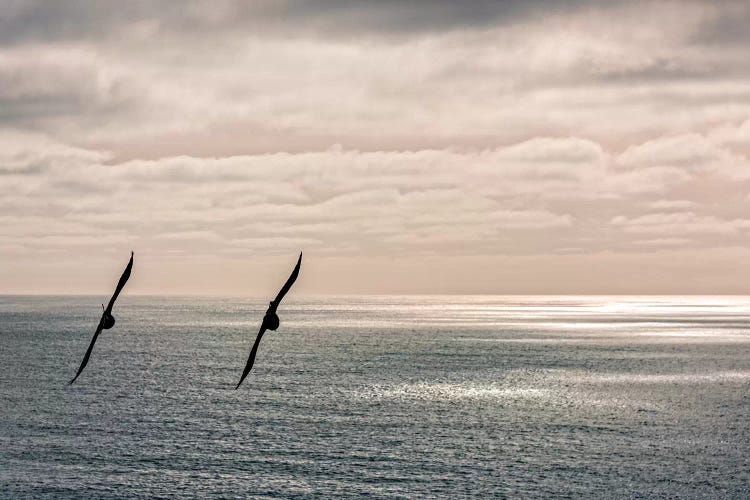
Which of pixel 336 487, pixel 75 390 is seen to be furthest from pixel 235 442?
pixel 75 390

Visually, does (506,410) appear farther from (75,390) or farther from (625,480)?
(75,390)

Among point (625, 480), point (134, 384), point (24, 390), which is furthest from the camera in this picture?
point (134, 384)

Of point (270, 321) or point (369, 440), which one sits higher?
point (270, 321)

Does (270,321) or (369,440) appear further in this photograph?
(369,440)

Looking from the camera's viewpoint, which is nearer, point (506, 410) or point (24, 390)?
point (506, 410)

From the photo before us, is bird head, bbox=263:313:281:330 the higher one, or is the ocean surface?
bird head, bbox=263:313:281:330

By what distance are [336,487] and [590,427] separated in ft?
183

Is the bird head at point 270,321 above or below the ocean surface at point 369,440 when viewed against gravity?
above

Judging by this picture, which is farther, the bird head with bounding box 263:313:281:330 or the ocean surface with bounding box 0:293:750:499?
the ocean surface with bounding box 0:293:750:499

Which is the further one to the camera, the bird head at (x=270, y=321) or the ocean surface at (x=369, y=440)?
the ocean surface at (x=369, y=440)

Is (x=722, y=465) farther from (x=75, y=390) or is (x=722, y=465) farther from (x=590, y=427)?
(x=75, y=390)

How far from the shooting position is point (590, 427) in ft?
437

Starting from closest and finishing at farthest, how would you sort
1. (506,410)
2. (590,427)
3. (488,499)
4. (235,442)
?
(488,499) → (235,442) → (590,427) → (506,410)

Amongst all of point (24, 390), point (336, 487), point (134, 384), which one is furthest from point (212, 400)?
point (336, 487)
